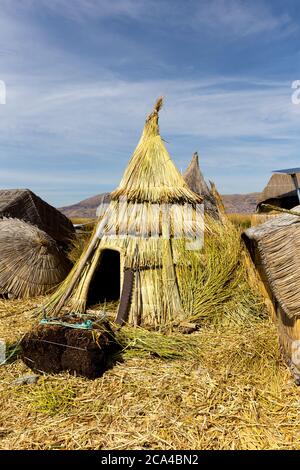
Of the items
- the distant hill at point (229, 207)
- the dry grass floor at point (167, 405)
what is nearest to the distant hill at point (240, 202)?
the distant hill at point (229, 207)

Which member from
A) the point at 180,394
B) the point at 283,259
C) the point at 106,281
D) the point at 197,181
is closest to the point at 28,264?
the point at 106,281

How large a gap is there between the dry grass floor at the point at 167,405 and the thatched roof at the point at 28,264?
3590 millimetres

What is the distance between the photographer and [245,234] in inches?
194

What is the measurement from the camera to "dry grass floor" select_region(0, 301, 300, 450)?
3.39 metres

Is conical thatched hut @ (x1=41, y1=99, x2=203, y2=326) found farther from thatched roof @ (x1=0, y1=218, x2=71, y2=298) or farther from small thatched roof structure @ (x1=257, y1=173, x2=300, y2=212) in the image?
small thatched roof structure @ (x1=257, y1=173, x2=300, y2=212)

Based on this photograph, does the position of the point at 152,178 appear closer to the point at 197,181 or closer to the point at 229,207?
the point at 197,181

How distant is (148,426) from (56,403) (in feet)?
3.20

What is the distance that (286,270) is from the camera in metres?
4.06

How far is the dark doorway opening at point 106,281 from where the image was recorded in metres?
7.35

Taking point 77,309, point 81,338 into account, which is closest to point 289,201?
point 77,309

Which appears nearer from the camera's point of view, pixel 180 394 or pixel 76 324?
pixel 180 394

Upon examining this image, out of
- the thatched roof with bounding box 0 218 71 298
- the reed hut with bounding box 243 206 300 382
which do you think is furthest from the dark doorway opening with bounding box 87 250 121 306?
the reed hut with bounding box 243 206 300 382

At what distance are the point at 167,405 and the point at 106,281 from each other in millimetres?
4341

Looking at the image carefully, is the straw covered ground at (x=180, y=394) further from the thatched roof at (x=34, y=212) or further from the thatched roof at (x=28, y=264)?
the thatched roof at (x=34, y=212)
